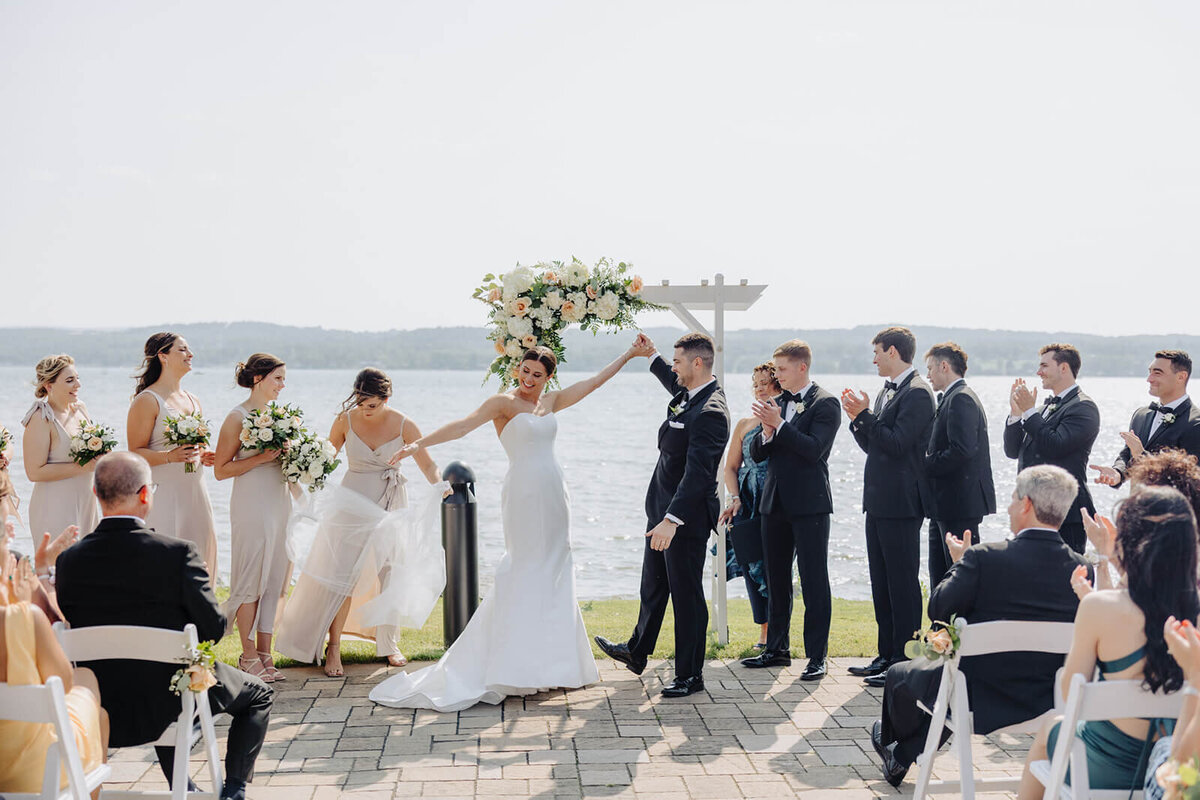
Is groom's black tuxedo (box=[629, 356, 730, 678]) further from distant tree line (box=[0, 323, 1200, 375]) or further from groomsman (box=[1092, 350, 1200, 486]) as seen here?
distant tree line (box=[0, 323, 1200, 375])

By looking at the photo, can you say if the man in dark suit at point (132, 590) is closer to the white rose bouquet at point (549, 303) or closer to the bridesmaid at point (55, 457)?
the white rose bouquet at point (549, 303)

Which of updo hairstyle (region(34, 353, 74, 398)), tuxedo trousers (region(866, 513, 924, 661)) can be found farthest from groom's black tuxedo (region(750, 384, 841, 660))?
updo hairstyle (region(34, 353, 74, 398))

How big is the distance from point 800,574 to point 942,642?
10.3 ft

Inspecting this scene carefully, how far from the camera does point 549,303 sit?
6711 mm

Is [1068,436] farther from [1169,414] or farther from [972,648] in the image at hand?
[972,648]

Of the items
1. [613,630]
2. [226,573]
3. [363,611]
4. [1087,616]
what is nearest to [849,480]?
[226,573]

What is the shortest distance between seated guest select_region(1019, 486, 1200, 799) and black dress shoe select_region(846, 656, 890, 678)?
338 cm

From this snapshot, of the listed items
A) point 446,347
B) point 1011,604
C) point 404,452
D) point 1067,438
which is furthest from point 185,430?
point 446,347

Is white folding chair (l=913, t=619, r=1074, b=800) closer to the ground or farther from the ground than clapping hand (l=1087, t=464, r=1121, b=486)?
closer to the ground

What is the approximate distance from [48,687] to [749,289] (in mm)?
5519

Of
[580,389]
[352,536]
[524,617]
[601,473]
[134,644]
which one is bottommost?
[601,473]

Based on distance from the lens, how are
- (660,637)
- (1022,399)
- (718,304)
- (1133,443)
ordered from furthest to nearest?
(660,637), (718,304), (1022,399), (1133,443)

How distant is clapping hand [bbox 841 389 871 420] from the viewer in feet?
20.9

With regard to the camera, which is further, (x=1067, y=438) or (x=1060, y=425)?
(x=1060, y=425)
